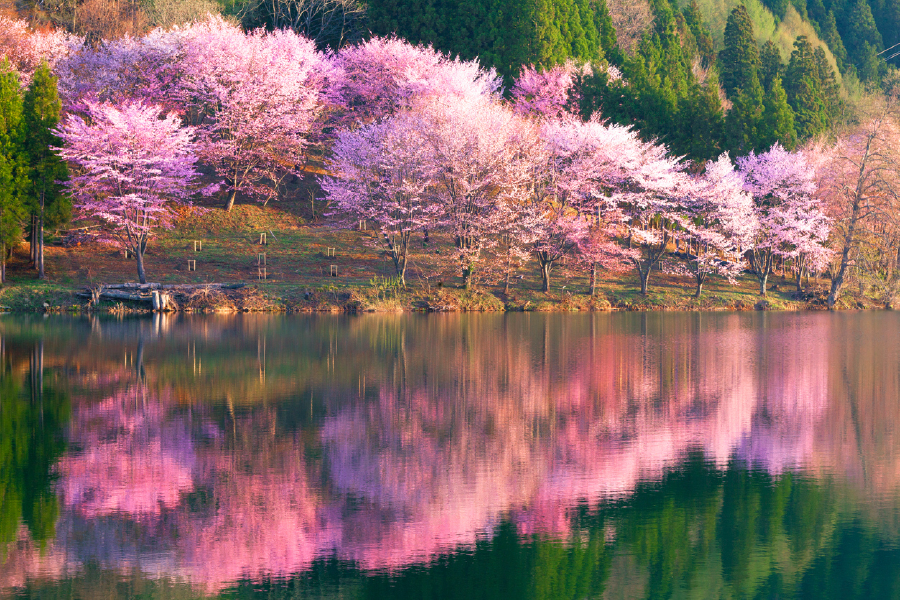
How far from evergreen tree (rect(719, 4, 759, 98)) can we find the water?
7897 centimetres

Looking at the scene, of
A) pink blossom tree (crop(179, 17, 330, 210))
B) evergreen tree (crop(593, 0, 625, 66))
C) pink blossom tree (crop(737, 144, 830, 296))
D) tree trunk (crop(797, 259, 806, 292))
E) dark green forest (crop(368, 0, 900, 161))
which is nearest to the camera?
pink blossom tree (crop(179, 17, 330, 210))

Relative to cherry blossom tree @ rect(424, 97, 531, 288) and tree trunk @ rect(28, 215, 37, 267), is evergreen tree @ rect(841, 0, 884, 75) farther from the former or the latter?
tree trunk @ rect(28, 215, 37, 267)

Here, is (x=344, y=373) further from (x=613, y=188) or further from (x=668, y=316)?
(x=613, y=188)

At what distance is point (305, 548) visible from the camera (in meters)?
10.1

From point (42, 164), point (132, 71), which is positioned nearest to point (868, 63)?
point (132, 71)

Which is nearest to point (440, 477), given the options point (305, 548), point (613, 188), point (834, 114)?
point (305, 548)

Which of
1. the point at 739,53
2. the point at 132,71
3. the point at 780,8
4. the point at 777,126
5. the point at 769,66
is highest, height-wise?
the point at 780,8

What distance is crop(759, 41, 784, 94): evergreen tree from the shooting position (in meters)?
102

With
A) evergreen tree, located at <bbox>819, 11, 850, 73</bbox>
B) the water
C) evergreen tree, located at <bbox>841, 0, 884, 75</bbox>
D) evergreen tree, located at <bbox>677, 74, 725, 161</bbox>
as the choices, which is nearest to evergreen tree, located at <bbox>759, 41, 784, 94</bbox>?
evergreen tree, located at <bbox>819, 11, 850, 73</bbox>

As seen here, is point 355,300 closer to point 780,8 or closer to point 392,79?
point 392,79

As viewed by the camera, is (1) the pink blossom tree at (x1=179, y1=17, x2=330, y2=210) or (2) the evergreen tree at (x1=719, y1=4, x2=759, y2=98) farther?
(2) the evergreen tree at (x1=719, y1=4, x2=759, y2=98)

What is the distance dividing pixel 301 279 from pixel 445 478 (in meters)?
40.2

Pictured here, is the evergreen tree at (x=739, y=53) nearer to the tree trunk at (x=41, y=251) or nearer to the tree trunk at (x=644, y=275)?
the tree trunk at (x=644, y=275)

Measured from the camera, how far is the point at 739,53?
99500 mm
